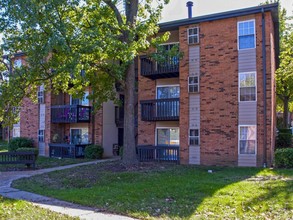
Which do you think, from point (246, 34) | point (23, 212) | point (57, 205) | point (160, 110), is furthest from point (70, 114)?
point (23, 212)

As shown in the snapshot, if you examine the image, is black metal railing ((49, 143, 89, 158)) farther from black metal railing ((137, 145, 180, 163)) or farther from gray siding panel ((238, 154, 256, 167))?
gray siding panel ((238, 154, 256, 167))

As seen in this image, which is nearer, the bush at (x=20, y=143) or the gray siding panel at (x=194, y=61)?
the gray siding panel at (x=194, y=61)

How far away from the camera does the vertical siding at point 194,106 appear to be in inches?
632

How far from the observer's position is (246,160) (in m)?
14.8

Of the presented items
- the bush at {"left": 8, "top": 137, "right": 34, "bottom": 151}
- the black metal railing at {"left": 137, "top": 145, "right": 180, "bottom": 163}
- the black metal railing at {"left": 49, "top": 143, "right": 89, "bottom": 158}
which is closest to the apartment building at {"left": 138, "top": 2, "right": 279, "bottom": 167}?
the black metal railing at {"left": 137, "top": 145, "right": 180, "bottom": 163}

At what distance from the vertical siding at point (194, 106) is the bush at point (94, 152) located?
642 cm

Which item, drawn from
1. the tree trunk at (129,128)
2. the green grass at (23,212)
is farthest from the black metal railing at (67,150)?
the green grass at (23,212)

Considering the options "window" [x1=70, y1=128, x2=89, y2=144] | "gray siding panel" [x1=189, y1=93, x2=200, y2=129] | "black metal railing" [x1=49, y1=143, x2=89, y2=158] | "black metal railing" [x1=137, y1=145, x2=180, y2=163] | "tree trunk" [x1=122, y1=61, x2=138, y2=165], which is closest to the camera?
"tree trunk" [x1=122, y1=61, x2=138, y2=165]

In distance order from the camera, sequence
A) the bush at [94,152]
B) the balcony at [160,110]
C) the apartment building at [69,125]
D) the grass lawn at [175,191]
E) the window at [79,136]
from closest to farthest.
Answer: the grass lawn at [175,191]
the balcony at [160,110]
the bush at [94,152]
the apartment building at [69,125]
the window at [79,136]

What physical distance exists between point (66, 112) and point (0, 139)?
20068 millimetres

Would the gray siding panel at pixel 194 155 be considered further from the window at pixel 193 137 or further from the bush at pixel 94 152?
the bush at pixel 94 152

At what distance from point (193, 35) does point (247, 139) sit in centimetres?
608

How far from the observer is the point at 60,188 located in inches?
393

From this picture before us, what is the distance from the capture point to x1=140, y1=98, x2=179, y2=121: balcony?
55.3 feet
